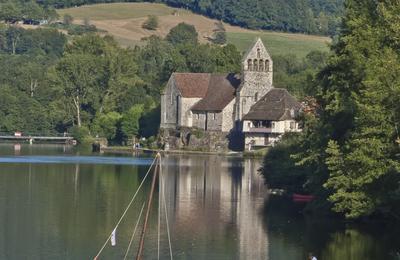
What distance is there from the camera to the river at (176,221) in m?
50.1

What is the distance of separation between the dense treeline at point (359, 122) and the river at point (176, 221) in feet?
5.03

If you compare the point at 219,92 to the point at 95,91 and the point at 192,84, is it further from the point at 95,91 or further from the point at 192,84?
the point at 95,91

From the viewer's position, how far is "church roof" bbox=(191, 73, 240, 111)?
11688cm

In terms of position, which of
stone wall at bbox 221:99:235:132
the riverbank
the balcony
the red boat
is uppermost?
stone wall at bbox 221:99:235:132

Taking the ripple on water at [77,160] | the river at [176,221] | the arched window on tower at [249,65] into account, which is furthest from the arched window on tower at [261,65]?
the river at [176,221]

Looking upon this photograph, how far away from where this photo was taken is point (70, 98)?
136 m

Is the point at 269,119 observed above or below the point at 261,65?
below

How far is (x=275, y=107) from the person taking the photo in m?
112

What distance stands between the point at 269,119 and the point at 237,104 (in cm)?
522

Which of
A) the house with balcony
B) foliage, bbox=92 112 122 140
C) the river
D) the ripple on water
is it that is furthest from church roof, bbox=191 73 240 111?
the river

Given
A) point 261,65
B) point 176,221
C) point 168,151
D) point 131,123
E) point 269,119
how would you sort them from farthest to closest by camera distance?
point 131,123
point 261,65
point 168,151
point 269,119
point 176,221

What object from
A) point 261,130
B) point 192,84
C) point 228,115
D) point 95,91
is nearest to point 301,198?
point 261,130

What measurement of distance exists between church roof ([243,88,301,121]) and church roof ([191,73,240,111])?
132 inches

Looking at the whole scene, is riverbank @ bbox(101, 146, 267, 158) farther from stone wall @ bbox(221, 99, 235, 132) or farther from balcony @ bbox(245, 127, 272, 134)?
stone wall @ bbox(221, 99, 235, 132)
